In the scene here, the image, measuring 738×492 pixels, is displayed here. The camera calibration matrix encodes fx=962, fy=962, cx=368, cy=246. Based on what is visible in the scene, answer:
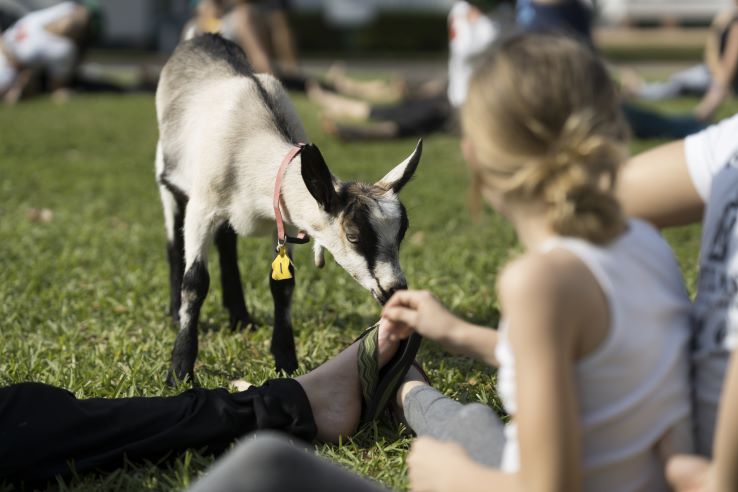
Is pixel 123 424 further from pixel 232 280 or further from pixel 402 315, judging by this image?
pixel 232 280

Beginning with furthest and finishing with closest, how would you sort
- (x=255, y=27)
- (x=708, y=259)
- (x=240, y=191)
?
(x=255, y=27) < (x=240, y=191) < (x=708, y=259)

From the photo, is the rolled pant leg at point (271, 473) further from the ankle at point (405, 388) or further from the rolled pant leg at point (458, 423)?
the ankle at point (405, 388)

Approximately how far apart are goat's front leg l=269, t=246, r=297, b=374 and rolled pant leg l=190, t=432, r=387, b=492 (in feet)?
6.52

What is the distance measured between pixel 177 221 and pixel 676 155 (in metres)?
2.67

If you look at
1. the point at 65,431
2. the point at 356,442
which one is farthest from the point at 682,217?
the point at 65,431

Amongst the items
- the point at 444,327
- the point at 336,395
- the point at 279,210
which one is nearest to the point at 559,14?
the point at 279,210

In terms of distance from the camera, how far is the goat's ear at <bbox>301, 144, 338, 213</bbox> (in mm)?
3529

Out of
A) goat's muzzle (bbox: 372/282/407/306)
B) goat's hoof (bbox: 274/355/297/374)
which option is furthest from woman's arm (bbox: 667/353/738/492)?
goat's hoof (bbox: 274/355/297/374)

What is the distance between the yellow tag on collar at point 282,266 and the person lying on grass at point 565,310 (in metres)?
1.65

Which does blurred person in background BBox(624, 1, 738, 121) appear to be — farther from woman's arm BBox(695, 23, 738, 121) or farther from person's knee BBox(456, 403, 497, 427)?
person's knee BBox(456, 403, 497, 427)

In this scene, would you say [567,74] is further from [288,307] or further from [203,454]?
[288,307]

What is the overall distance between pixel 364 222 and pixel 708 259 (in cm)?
147

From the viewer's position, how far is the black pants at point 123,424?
2857mm

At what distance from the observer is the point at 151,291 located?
527cm
